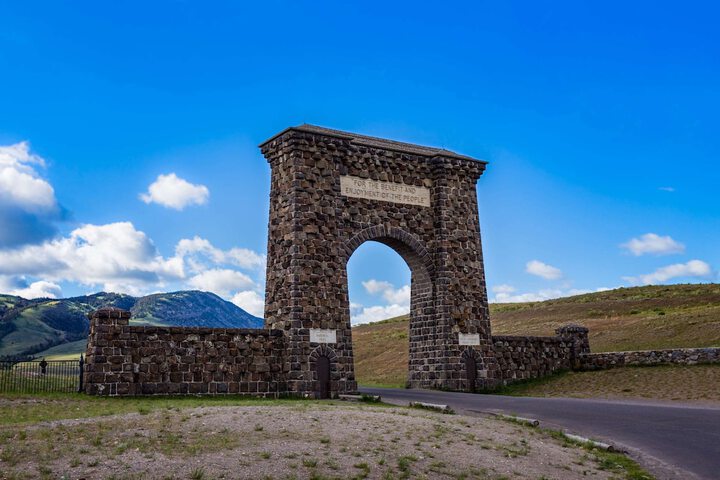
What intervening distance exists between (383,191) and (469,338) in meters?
6.91

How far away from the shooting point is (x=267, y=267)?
28234mm

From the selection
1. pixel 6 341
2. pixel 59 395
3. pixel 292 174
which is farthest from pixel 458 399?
pixel 6 341

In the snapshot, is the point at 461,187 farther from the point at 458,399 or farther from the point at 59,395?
the point at 59,395

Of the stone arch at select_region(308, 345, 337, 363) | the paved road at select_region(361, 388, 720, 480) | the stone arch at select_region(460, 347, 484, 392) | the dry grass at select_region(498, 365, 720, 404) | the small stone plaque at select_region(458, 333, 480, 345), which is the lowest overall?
the paved road at select_region(361, 388, 720, 480)

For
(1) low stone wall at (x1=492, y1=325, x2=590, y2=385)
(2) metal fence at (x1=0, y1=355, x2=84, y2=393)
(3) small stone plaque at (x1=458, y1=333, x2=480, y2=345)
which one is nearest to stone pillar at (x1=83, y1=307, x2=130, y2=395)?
A: (2) metal fence at (x1=0, y1=355, x2=84, y2=393)

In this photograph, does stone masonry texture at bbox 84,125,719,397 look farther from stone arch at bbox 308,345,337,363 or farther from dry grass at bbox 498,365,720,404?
dry grass at bbox 498,365,720,404

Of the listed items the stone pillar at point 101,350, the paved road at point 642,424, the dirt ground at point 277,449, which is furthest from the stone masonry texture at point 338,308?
the dirt ground at point 277,449

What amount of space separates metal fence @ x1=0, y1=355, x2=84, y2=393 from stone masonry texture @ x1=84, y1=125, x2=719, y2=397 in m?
1.70

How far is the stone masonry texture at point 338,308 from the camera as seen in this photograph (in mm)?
23859

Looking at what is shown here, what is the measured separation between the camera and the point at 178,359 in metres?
24.0

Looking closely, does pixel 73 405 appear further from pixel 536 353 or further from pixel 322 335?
pixel 536 353

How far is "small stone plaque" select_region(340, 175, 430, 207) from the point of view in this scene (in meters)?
28.6

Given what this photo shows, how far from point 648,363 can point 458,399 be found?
11.1 metres

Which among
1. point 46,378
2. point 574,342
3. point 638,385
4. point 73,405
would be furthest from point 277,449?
point 574,342
